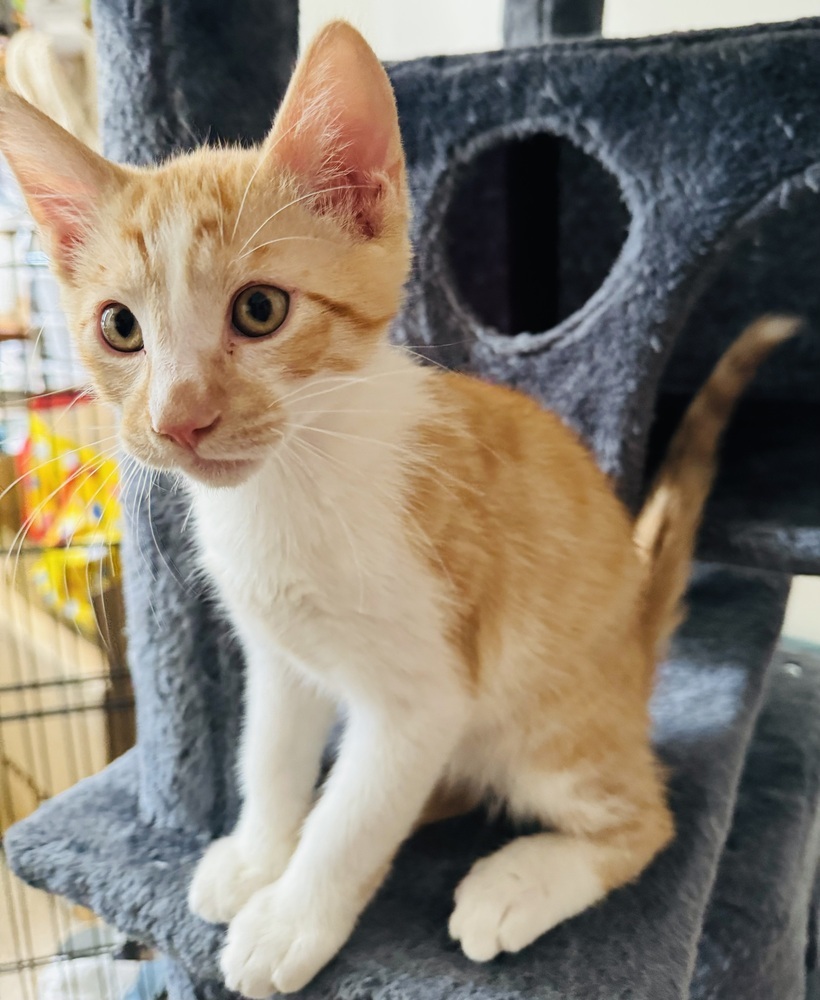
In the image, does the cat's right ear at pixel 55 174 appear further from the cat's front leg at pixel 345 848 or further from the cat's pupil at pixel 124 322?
the cat's front leg at pixel 345 848

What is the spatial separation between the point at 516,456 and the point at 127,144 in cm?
44

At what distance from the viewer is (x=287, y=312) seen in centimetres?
53

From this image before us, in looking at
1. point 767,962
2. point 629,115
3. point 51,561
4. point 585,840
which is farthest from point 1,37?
point 767,962

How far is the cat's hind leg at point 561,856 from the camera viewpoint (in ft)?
2.00

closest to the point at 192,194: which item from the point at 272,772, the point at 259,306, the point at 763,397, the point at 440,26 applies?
the point at 259,306

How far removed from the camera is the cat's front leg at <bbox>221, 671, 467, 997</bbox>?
59cm

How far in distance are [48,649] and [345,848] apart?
133 centimetres

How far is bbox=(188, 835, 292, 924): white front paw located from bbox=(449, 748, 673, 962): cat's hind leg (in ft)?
0.54

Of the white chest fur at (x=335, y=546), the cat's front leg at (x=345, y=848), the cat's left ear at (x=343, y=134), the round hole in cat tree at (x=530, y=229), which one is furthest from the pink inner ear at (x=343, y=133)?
the round hole in cat tree at (x=530, y=229)

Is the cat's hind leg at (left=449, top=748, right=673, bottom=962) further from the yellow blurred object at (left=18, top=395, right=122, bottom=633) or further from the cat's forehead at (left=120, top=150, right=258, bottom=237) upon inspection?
the yellow blurred object at (left=18, top=395, right=122, bottom=633)

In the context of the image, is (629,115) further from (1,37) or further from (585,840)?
(1,37)

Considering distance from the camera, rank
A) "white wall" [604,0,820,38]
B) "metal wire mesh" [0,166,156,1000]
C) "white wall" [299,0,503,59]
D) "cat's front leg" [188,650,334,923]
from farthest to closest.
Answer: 1. "white wall" [299,0,503,59]
2. "white wall" [604,0,820,38]
3. "metal wire mesh" [0,166,156,1000]
4. "cat's front leg" [188,650,334,923]

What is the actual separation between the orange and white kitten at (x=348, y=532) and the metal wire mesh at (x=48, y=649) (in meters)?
0.50

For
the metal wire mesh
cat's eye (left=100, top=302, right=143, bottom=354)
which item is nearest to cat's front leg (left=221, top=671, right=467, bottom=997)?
cat's eye (left=100, top=302, right=143, bottom=354)
